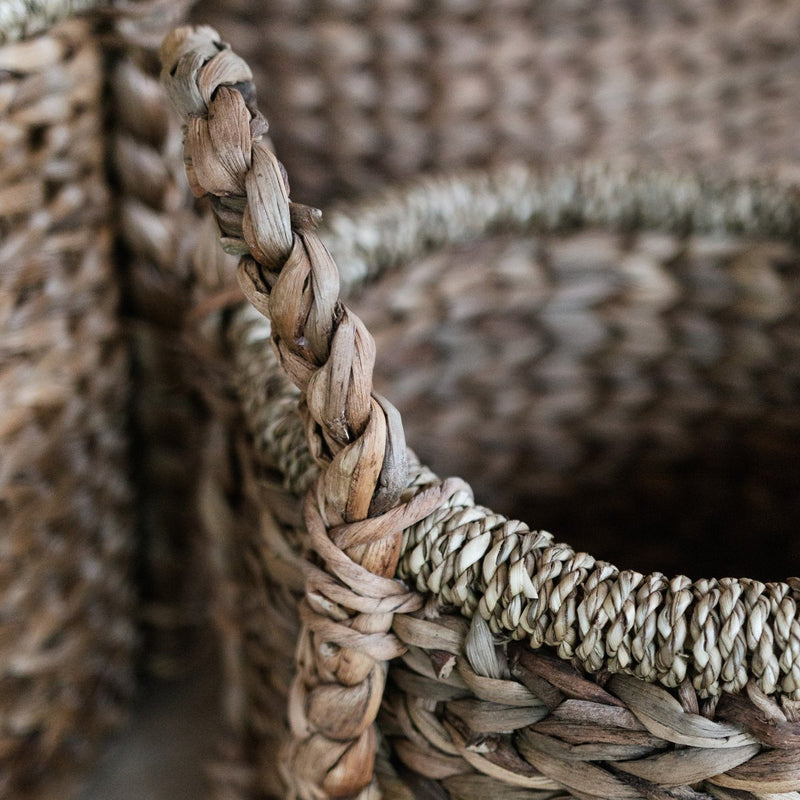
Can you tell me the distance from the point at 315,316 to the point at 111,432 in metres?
0.27

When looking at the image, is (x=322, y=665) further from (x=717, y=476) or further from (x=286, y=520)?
(x=717, y=476)

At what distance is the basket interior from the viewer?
0.52 meters

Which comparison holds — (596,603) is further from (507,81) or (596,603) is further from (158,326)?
(507,81)

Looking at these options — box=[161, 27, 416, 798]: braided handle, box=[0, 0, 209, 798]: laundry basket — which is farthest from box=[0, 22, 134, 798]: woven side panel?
box=[161, 27, 416, 798]: braided handle

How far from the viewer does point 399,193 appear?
507mm

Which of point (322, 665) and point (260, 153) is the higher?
point (260, 153)

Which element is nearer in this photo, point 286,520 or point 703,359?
point 286,520

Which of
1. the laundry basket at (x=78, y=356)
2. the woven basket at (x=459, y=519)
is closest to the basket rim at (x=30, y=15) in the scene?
the laundry basket at (x=78, y=356)

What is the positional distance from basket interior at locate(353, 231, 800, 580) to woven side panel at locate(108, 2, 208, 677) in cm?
11

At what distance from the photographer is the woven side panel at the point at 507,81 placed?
22.1 inches

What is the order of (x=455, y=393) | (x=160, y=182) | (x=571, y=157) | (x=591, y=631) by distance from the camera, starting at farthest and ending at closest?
(x=571, y=157) < (x=455, y=393) < (x=160, y=182) < (x=591, y=631)

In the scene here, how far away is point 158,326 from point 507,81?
0.30 m

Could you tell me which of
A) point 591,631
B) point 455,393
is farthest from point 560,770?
point 455,393

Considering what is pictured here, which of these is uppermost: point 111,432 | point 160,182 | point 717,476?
point 160,182
